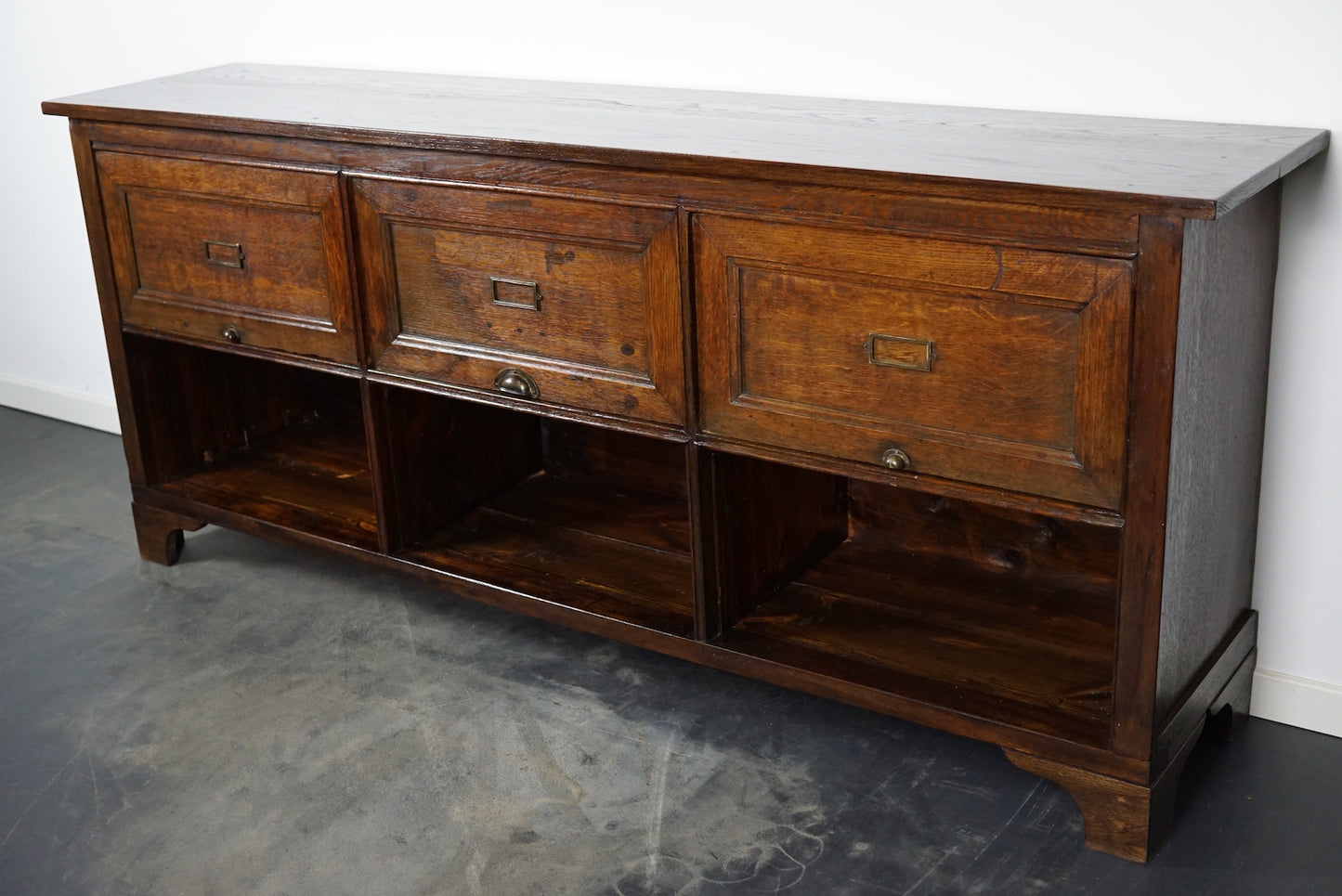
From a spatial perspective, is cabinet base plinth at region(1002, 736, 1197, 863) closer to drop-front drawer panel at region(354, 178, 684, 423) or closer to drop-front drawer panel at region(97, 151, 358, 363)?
drop-front drawer panel at region(354, 178, 684, 423)

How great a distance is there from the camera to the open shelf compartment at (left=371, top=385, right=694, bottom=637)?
95.2 inches

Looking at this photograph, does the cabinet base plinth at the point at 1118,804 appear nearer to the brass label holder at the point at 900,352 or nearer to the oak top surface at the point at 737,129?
the brass label holder at the point at 900,352

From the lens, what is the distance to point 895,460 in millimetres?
1910

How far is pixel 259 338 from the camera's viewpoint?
2.53 m

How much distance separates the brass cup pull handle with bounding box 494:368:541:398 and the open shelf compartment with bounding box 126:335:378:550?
1.68ft

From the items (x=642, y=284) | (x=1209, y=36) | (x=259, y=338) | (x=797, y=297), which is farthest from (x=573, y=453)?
(x=1209, y=36)

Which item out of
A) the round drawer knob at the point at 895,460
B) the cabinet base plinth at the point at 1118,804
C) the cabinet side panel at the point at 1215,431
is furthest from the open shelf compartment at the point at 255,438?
the cabinet side panel at the point at 1215,431

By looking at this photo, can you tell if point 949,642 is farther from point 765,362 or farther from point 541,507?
point 541,507

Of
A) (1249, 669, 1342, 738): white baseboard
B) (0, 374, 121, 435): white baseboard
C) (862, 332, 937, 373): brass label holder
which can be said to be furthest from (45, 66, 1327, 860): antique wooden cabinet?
(0, 374, 121, 435): white baseboard

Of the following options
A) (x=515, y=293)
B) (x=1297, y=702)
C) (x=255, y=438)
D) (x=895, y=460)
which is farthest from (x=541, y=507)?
(x=1297, y=702)

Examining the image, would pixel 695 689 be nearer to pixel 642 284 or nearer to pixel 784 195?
pixel 642 284

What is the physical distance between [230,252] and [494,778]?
3.39 feet

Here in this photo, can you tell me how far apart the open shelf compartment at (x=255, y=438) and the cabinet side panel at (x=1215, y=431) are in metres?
1.40

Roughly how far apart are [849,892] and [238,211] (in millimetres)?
1491
